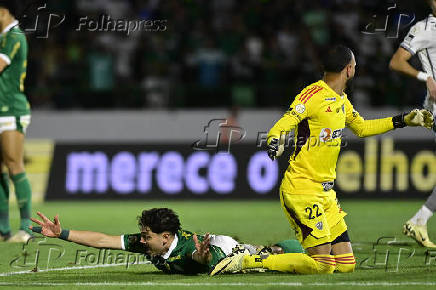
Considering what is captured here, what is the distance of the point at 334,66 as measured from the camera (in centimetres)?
740

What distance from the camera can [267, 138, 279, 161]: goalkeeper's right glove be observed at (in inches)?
259

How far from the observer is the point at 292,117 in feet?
23.0

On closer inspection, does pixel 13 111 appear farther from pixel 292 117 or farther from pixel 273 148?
pixel 273 148

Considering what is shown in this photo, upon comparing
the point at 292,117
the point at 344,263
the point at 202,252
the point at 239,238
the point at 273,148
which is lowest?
the point at 239,238

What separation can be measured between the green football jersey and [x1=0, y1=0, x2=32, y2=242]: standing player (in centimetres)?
315

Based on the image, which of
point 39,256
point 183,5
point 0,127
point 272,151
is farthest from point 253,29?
point 272,151

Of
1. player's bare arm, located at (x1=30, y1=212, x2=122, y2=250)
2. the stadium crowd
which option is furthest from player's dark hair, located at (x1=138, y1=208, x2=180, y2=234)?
the stadium crowd

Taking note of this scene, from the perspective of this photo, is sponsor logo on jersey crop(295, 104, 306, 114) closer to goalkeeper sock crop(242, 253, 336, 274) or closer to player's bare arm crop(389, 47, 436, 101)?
goalkeeper sock crop(242, 253, 336, 274)

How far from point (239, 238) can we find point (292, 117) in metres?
3.57

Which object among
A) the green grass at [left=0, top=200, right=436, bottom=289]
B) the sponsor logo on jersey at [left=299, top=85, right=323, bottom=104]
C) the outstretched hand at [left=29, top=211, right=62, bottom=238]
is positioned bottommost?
the green grass at [left=0, top=200, right=436, bottom=289]

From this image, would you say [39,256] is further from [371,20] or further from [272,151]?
[371,20]

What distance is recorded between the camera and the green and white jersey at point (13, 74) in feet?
32.5

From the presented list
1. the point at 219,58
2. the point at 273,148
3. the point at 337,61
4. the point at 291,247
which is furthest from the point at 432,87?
the point at 219,58

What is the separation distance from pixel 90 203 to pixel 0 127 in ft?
22.3
